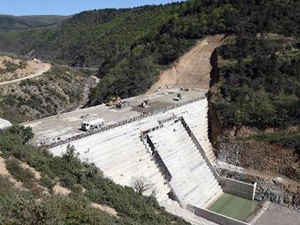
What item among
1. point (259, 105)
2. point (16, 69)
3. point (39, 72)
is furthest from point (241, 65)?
point (16, 69)

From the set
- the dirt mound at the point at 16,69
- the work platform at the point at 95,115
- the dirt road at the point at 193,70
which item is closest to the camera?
the work platform at the point at 95,115

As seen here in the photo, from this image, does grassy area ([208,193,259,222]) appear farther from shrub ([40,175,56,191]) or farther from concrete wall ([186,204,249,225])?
shrub ([40,175,56,191])

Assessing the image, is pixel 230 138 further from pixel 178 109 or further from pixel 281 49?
pixel 281 49

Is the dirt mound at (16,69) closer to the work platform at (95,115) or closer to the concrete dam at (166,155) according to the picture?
the work platform at (95,115)

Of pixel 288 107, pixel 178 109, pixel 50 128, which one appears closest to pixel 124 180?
pixel 50 128

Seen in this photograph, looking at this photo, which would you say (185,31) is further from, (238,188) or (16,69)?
(16,69)

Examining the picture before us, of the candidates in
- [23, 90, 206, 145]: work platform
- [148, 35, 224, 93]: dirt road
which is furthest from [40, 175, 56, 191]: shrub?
[148, 35, 224, 93]: dirt road

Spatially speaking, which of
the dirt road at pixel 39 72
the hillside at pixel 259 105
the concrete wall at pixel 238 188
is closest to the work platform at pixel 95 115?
the hillside at pixel 259 105
